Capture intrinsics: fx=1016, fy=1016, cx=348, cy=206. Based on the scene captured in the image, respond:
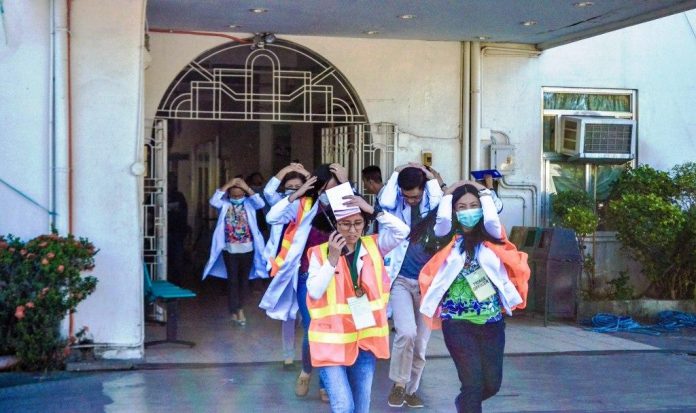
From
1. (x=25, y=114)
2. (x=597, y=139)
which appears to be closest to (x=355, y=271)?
(x=25, y=114)

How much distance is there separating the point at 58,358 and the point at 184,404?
159cm

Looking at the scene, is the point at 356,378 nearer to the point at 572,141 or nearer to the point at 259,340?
the point at 259,340

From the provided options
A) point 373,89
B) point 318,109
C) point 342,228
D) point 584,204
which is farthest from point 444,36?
point 342,228

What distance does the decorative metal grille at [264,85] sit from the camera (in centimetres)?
1191

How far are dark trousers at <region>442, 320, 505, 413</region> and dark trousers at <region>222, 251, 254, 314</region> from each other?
582 cm

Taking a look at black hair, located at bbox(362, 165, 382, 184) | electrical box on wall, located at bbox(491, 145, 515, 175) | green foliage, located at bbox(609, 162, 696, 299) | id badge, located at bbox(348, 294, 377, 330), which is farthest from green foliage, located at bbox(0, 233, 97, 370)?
green foliage, located at bbox(609, 162, 696, 299)

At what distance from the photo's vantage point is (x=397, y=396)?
25.6 ft

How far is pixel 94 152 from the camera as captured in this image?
9.12 meters

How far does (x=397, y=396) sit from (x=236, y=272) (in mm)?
4406

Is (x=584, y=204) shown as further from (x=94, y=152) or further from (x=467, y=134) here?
(x=94, y=152)

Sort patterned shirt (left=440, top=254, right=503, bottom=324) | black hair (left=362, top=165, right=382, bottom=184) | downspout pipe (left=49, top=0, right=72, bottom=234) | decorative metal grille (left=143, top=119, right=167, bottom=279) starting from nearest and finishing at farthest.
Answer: patterned shirt (left=440, top=254, right=503, bottom=324), downspout pipe (left=49, top=0, right=72, bottom=234), black hair (left=362, top=165, right=382, bottom=184), decorative metal grille (left=143, top=119, right=167, bottom=279)

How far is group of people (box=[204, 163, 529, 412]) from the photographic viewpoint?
5.70 meters

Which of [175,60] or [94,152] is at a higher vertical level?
[175,60]

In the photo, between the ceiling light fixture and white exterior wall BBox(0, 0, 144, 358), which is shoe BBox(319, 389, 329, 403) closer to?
white exterior wall BBox(0, 0, 144, 358)
